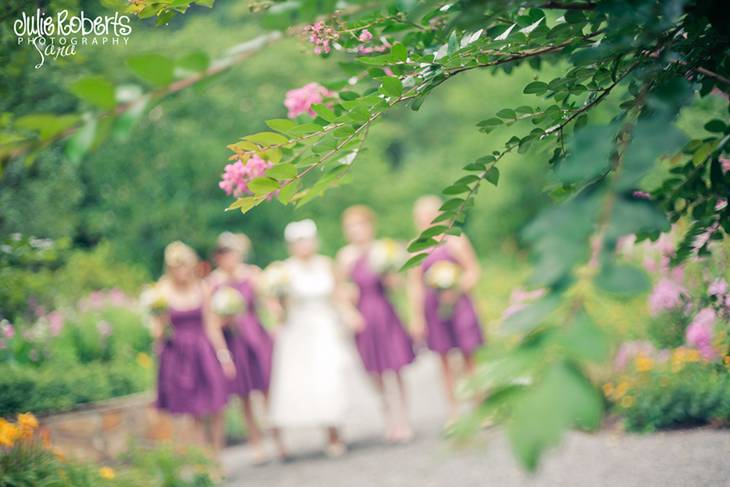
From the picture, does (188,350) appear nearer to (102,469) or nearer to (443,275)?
(102,469)

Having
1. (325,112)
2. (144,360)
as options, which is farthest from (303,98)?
(144,360)

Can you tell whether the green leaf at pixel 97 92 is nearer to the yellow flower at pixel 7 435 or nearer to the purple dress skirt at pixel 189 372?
the yellow flower at pixel 7 435

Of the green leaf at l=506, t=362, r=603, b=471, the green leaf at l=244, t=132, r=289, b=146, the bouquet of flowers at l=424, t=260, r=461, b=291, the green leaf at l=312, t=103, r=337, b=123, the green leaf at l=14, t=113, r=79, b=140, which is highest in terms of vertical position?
the green leaf at l=14, t=113, r=79, b=140

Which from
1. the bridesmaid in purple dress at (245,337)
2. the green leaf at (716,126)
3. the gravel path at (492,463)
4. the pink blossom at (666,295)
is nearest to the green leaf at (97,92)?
the green leaf at (716,126)

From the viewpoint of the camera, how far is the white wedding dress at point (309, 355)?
676cm

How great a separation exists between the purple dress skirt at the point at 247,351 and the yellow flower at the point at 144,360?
1.57 meters

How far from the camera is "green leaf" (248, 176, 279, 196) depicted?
1.57 metres

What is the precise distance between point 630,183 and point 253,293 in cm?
664

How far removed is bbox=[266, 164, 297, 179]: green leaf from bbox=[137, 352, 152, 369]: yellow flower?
23.4 feet

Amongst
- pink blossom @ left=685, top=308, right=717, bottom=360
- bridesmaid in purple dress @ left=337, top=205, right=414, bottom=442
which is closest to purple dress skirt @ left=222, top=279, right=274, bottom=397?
bridesmaid in purple dress @ left=337, top=205, right=414, bottom=442

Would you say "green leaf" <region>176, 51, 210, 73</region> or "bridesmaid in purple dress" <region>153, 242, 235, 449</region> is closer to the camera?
"green leaf" <region>176, 51, 210, 73</region>

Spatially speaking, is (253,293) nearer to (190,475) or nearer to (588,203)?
(190,475)

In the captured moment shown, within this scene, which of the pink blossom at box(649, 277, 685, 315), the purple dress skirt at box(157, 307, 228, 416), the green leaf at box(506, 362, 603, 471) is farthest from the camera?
the purple dress skirt at box(157, 307, 228, 416)

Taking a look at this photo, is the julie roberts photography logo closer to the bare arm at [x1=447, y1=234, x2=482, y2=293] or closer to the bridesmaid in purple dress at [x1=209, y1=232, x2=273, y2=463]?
the bridesmaid in purple dress at [x1=209, y1=232, x2=273, y2=463]
